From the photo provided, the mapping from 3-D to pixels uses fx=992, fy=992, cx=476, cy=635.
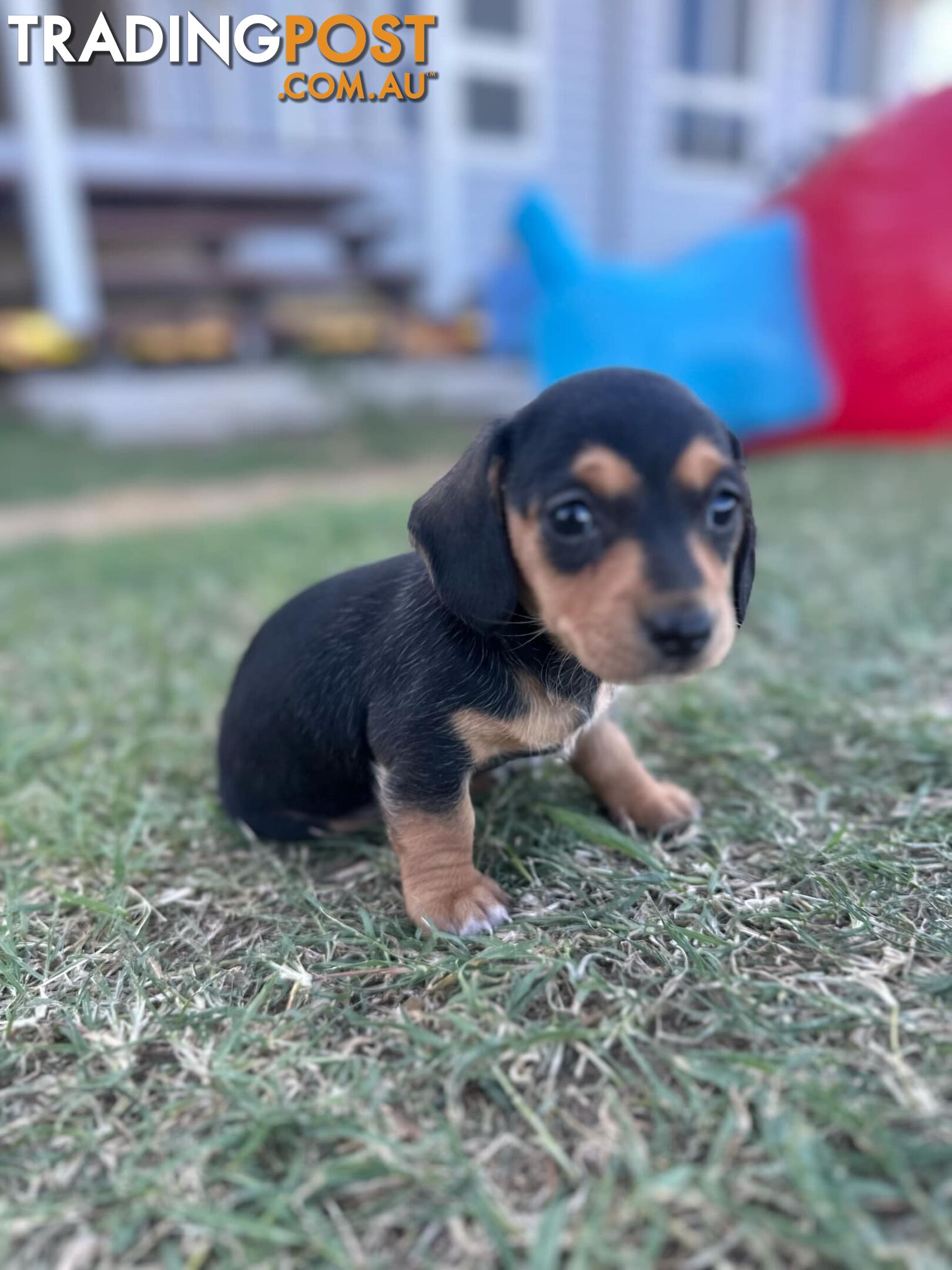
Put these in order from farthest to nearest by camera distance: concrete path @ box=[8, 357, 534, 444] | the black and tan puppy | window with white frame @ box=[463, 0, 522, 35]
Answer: window with white frame @ box=[463, 0, 522, 35], concrete path @ box=[8, 357, 534, 444], the black and tan puppy

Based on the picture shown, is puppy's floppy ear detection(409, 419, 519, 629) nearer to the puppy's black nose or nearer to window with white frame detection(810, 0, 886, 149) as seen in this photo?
the puppy's black nose

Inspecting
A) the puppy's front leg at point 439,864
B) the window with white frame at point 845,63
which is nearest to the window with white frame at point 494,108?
the window with white frame at point 845,63

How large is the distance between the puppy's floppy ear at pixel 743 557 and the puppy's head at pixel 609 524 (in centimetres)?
3

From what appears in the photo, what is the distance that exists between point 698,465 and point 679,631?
0.38 m

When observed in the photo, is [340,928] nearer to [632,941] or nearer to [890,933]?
[632,941]

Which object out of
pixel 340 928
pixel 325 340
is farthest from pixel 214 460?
pixel 340 928

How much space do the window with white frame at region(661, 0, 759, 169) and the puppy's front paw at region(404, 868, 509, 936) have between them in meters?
17.5

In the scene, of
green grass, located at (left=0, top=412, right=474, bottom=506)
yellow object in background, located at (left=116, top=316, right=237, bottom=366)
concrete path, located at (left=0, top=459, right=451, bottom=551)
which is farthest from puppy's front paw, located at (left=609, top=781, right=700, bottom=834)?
yellow object in background, located at (left=116, top=316, right=237, bottom=366)

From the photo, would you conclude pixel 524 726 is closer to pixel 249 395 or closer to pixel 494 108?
pixel 249 395

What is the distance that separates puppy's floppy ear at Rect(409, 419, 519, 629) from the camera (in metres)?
2.26

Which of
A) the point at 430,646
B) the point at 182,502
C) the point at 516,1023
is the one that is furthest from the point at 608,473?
the point at 182,502

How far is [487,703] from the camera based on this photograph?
2.44 metres

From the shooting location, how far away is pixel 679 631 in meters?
2.00

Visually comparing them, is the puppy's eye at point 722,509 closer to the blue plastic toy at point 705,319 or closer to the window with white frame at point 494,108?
the blue plastic toy at point 705,319
